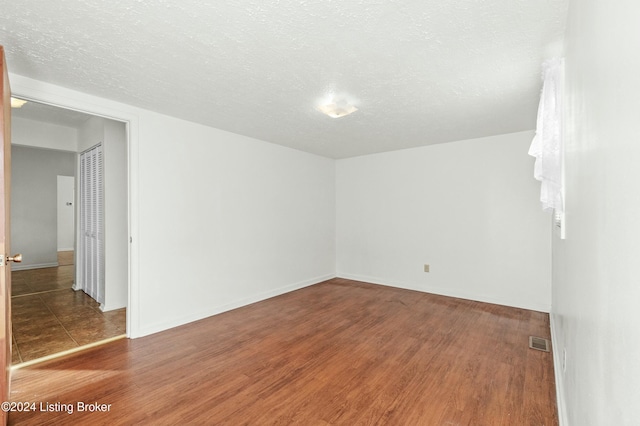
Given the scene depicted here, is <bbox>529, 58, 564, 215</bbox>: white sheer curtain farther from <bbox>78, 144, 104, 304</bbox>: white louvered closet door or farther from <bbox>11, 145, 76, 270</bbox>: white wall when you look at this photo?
<bbox>11, 145, 76, 270</bbox>: white wall

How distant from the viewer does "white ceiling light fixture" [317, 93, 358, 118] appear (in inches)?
106

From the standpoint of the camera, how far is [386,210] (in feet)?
16.6

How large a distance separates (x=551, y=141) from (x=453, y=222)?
2.73m

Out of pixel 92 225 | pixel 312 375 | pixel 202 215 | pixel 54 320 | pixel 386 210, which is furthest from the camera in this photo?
pixel 386 210

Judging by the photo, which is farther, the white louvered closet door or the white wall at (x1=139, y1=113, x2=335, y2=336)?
the white louvered closet door

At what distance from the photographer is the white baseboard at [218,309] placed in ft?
9.90

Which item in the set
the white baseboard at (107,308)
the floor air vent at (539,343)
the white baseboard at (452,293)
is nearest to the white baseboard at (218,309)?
the white baseboard at (452,293)

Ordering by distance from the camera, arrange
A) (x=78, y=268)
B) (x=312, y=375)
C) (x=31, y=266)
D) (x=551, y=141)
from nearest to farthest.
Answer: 1. (x=551, y=141)
2. (x=312, y=375)
3. (x=78, y=268)
4. (x=31, y=266)

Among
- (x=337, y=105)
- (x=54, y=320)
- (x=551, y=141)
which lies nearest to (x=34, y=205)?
(x=54, y=320)

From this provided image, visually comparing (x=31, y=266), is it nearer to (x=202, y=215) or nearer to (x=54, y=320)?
(x=54, y=320)

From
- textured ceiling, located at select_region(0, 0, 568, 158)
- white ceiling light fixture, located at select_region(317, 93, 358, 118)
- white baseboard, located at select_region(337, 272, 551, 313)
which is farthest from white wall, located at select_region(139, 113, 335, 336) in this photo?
white ceiling light fixture, located at select_region(317, 93, 358, 118)

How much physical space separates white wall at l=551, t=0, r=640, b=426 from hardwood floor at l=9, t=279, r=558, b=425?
2.90 ft

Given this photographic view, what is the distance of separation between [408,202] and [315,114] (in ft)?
7.86

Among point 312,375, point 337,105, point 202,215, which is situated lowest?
point 312,375
